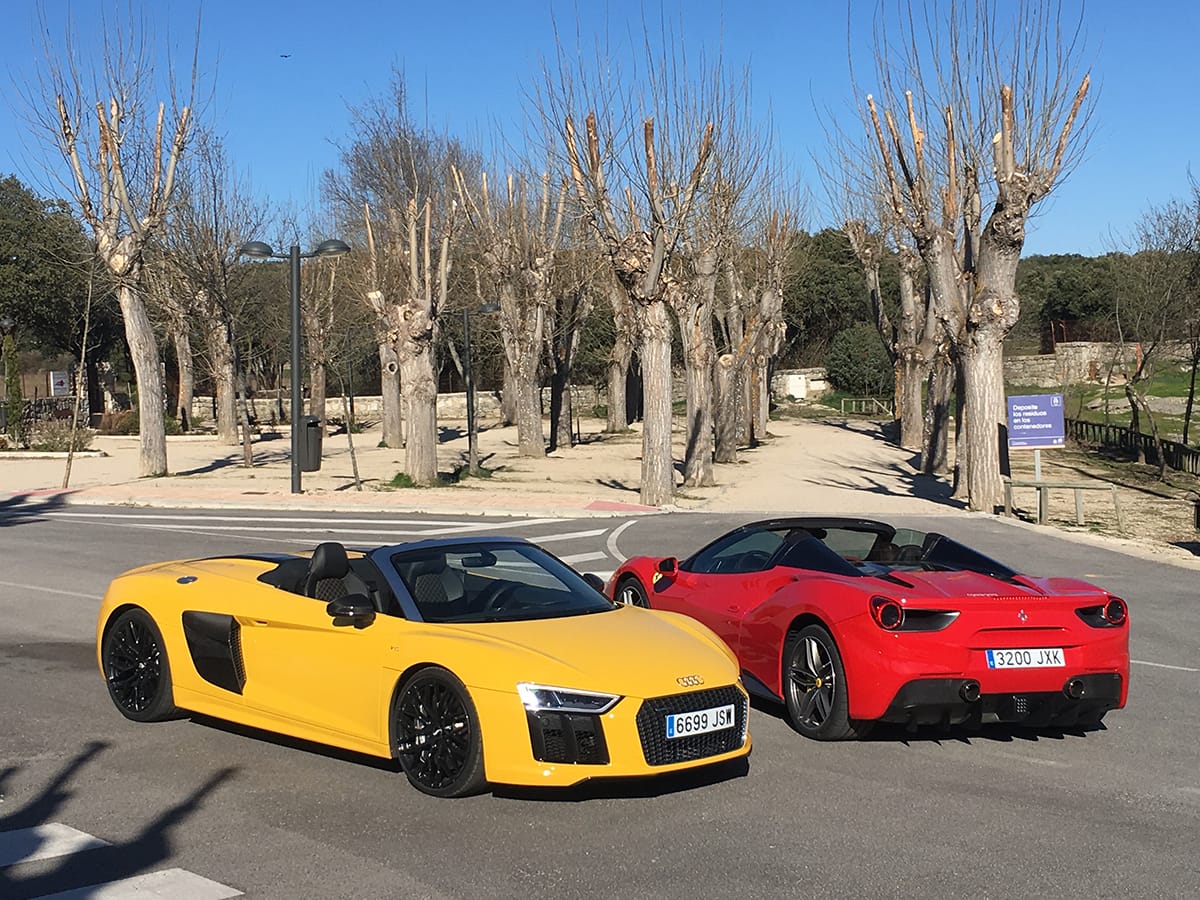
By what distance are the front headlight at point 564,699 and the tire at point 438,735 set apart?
0.95ft

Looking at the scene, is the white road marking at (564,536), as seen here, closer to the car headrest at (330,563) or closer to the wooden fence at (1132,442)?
the car headrest at (330,563)

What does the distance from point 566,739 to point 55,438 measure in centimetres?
4084

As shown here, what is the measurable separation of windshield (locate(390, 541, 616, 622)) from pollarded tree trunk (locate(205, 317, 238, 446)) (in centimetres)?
3838

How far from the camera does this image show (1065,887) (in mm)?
5133

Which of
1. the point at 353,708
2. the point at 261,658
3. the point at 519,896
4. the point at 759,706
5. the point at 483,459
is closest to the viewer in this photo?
the point at 519,896

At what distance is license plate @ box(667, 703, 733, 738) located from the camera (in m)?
6.13

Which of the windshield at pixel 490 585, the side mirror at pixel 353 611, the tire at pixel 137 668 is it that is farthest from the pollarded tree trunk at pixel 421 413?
the side mirror at pixel 353 611

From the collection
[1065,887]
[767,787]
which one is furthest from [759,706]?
[1065,887]

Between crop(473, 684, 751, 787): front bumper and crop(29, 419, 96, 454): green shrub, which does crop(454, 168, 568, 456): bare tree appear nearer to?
crop(29, 419, 96, 454): green shrub

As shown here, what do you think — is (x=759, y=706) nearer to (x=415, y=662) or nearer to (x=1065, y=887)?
(x=415, y=662)

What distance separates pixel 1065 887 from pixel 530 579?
3.39 meters

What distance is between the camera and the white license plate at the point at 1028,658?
7.13 meters

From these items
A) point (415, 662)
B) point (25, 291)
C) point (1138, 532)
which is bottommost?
point (1138, 532)

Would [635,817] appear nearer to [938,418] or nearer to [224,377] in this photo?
[938,418]
